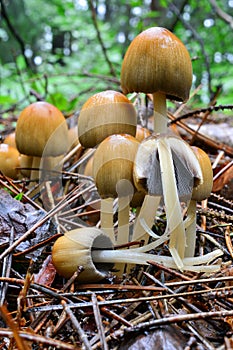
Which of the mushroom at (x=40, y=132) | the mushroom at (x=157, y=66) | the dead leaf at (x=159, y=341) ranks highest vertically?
the mushroom at (x=157, y=66)

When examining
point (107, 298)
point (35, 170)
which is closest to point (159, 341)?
point (107, 298)

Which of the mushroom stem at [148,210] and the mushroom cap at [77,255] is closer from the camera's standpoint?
the mushroom cap at [77,255]

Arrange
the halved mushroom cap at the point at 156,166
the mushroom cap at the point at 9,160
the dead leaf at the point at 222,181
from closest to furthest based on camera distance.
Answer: the halved mushroom cap at the point at 156,166 → the dead leaf at the point at 222,181 → the mushroom cap at the point at 9,160

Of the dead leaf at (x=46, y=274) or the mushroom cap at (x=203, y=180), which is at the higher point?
the mushroom cap at (x=203, y=180)

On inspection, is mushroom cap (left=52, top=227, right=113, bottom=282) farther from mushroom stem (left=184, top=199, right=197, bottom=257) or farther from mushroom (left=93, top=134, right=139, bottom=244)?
mushroom stem (left=184, top=199, right=197, bottom=257)

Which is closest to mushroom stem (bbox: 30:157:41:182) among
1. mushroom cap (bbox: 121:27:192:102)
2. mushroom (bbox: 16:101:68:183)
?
mushroom (bbox: 16:101:68:183)

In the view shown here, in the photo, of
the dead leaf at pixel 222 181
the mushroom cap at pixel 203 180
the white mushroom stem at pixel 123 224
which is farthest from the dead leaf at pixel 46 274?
the dead leaf at pixel 222 181

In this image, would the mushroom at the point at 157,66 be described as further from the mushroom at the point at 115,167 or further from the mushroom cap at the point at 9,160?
the mushroom cap at the point at 9,160

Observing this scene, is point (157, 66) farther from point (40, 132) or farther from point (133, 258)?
point (40, 132)
